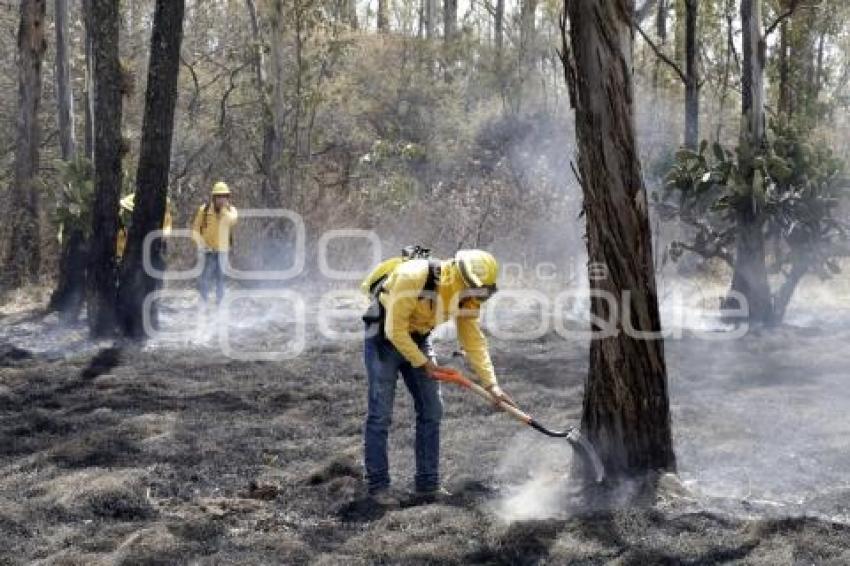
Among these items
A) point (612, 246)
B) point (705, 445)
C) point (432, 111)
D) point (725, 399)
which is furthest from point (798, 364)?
point (432, 111)

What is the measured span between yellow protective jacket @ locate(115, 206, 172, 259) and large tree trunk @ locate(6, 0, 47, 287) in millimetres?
3636

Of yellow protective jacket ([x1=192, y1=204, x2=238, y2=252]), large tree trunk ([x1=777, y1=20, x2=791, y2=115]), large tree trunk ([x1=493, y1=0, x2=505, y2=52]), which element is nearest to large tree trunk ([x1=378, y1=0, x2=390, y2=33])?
large tree trunk ([x1=493, y1=0, x2=505, y2=52])

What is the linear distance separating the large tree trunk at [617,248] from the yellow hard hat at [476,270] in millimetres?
746

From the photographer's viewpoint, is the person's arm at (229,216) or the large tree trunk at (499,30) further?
the large tree trunk at (499,30)

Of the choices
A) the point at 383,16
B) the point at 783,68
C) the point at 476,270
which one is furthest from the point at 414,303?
A: the point at 383,16

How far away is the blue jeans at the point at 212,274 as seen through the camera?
569 inches

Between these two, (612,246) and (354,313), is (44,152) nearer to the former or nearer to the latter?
(354,313)

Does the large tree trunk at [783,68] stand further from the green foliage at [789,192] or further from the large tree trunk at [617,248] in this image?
the large tree trunk at [617,248]

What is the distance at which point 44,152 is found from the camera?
2255cm

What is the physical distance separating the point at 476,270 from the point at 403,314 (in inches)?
20.0

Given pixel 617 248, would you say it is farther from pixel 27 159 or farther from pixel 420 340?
pixel 27 159

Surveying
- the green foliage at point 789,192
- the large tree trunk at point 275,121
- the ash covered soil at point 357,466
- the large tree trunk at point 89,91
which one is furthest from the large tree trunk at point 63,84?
the green foliage at point 789,192

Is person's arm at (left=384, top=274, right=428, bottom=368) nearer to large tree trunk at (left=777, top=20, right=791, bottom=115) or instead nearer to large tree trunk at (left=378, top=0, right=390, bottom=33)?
large tree trunk at (left=777, top=20, right=791, bottom=115)

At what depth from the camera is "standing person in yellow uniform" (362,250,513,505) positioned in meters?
6.63
